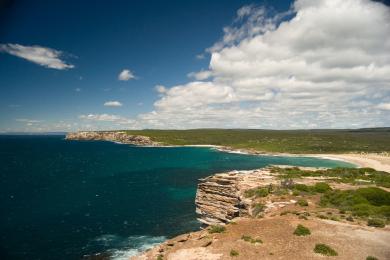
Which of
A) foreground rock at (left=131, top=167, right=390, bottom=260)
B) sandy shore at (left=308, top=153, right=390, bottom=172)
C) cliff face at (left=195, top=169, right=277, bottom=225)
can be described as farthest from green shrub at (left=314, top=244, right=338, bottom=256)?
sandy shore at (left=308, top=153, right=390, bottom=172)

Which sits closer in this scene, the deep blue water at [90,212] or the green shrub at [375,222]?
the green shrub at [375,222]

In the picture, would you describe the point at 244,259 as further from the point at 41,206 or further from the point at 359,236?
the point at 41,206

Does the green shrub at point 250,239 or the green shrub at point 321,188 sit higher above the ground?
the green shrub at point 321,188

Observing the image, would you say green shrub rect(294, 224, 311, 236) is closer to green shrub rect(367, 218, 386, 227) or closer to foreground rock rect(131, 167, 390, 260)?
foreground rock rect(131, 167, 390, 260)

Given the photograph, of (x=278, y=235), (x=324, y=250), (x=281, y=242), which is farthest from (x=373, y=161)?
(x=324, y=250)

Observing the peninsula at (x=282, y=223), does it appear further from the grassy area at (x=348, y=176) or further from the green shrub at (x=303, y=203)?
the grassy area at (x=348, y=176)

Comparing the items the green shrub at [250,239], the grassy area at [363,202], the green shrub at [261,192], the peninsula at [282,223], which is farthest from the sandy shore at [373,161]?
the green shrub at [250,239]
